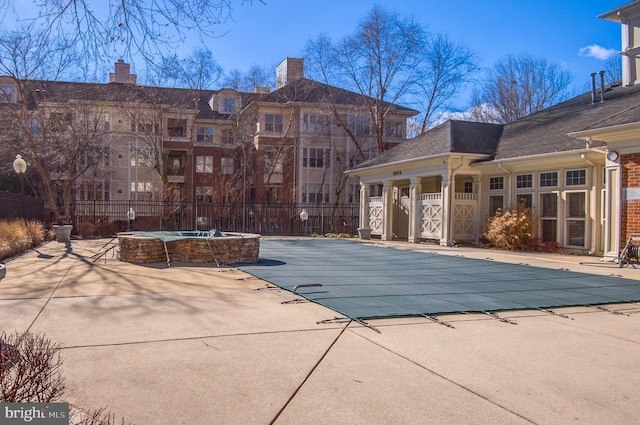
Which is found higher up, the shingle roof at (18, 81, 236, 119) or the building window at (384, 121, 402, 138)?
the shingle roof at (18, 81, 236, 119)

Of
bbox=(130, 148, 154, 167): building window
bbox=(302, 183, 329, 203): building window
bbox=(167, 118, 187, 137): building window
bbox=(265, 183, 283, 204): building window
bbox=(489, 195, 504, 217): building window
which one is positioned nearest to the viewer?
bbox=(489, 195, 504, 217): building window

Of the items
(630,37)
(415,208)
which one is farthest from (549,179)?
(630,37)

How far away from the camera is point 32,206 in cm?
2411

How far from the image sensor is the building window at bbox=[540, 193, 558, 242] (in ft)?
58.8

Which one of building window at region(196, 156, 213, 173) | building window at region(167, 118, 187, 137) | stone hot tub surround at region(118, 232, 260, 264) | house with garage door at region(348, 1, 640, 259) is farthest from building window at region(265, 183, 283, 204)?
stone hot tub surround at region(118, 232, 260, 264)

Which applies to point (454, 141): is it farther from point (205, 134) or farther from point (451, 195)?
point (205, 134)

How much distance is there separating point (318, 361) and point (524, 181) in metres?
16.3

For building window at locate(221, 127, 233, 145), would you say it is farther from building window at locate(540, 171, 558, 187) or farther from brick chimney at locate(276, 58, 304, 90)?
building window at locate(540, 171, 558, 187)

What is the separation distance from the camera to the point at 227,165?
1656 inches

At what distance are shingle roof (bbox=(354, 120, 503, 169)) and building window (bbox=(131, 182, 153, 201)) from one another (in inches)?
874

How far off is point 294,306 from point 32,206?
21.0 m

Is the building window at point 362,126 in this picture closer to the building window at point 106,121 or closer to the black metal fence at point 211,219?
the black metal fence at point 211,219

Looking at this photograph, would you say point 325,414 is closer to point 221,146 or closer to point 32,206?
point 32,206
